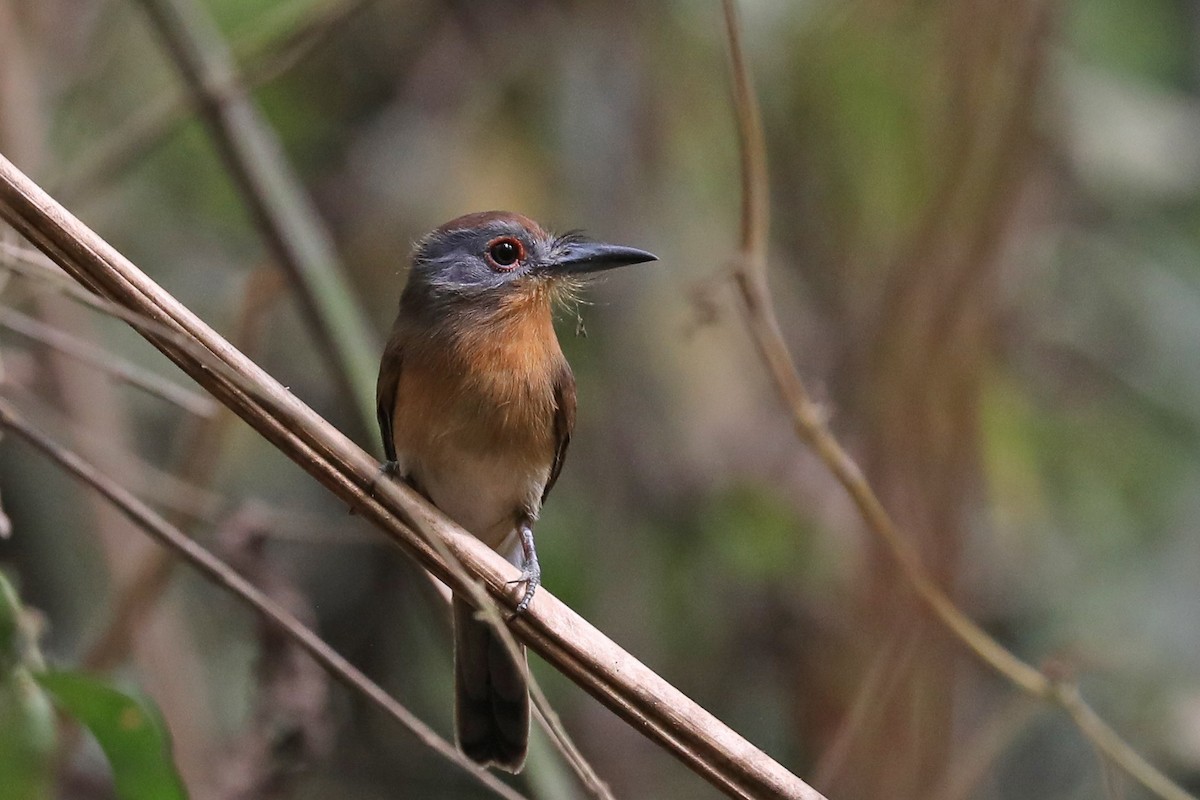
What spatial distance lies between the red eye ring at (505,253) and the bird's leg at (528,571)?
0.49m

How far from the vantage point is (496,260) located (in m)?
2.83

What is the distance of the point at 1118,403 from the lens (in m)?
4.24

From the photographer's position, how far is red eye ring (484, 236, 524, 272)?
9.23 feet

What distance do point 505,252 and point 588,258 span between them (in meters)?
0.18

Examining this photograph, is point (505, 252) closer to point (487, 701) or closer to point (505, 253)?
point (505, 253)

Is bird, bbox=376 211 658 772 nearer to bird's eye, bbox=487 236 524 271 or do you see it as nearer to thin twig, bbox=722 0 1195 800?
bird's eye, bbox=487 236 524 271

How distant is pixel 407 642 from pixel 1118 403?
216 centimetres

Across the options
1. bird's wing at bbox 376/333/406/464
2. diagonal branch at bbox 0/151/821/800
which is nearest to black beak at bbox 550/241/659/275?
bird's wing at bbox 376/333/406/464

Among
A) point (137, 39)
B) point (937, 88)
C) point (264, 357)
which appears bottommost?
point (264, 357)

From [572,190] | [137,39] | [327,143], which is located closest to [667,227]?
[572,190]

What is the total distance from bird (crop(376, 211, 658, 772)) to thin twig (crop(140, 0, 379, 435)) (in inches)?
4.3

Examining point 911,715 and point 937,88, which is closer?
point 911,715

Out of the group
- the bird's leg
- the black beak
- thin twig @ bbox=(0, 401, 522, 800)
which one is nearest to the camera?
the bird's leg

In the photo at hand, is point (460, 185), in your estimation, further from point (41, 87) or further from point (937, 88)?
point (937, 88)
